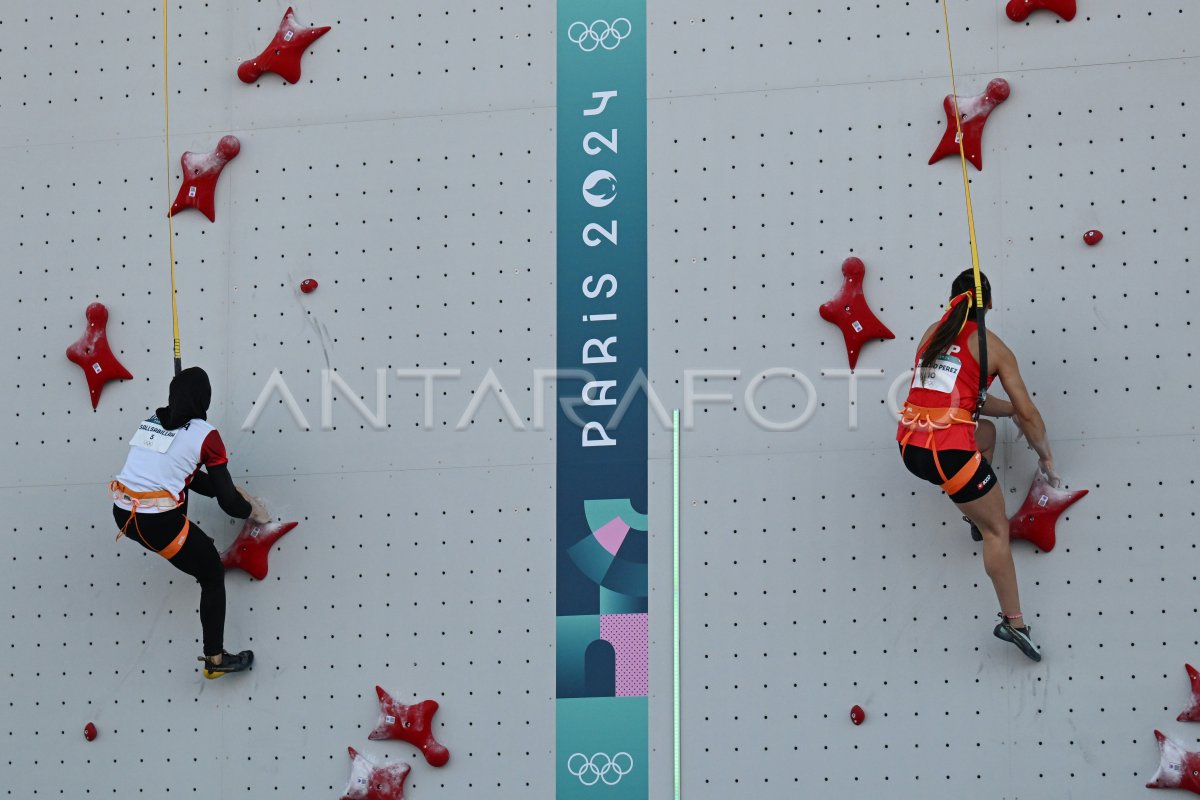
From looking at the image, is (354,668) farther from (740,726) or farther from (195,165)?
(195,165)

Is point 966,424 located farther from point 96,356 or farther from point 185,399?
point 96,356

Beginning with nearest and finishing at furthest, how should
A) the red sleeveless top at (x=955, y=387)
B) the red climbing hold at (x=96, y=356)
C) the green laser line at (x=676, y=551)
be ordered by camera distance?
1. the red sleeveless top at (x=955, y=387)
2. the green laser line at (x=676, y=551)
3. the red climbing hold at (x=96, y=356)

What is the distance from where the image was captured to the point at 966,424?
405cm

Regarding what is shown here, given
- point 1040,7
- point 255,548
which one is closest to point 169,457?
point 255,548

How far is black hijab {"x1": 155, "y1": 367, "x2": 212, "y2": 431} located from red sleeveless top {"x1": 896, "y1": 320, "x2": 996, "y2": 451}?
7.08 ft

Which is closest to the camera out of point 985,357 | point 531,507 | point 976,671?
point 985,357

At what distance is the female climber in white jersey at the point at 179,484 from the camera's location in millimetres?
4418

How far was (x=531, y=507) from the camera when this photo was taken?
4555mm

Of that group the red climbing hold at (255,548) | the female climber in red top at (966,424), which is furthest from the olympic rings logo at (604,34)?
the red climbing hold at (255,548)

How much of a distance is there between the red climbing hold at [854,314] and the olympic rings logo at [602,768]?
1412 millimetres

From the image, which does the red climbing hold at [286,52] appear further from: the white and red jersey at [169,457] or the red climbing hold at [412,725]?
the red climbing hold at [412,725]

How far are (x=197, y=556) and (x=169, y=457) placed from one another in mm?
325

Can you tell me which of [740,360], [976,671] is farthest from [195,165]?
[976,671]

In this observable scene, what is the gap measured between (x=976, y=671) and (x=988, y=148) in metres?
1.58
